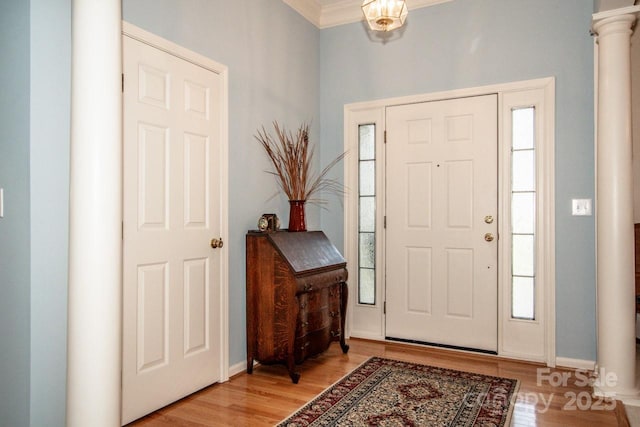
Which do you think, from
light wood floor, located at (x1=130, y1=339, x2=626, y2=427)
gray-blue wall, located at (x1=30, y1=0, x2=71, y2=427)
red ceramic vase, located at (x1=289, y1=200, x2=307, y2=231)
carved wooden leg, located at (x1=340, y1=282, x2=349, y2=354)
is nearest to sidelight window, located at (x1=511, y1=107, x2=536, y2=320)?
light wood floor, located at (x1=130, y1=339, x2=626, y2=427)

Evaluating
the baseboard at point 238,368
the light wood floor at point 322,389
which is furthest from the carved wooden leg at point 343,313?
the baseboard at point 238,368

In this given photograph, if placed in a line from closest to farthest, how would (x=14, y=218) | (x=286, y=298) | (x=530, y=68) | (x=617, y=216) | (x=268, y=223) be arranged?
1. (x=14, y=218)
2. (x=617, y=216)
3. (x=286, y=298)
4. (x=268, y=223)
5. (x=530, y=68)

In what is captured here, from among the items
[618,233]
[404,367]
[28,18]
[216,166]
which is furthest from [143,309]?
[618,233]

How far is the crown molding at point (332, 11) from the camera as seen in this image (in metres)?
3.99

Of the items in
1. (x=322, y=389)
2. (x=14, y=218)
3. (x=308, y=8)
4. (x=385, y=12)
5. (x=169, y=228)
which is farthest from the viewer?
(x=308, y=8)

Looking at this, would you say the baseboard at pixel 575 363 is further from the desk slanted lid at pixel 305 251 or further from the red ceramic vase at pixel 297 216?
the red ceramic vase at pixel 297 216

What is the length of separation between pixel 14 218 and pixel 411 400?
232 cm

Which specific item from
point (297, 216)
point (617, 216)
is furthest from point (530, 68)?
point (297, 216)

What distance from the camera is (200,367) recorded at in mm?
2955

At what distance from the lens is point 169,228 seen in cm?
272

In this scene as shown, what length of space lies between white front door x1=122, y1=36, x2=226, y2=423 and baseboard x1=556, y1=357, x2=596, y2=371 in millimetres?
2492

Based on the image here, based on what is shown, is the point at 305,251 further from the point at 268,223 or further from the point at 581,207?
the point at 581,207

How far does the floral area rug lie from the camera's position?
8.16 feet

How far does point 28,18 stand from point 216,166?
1353mm
